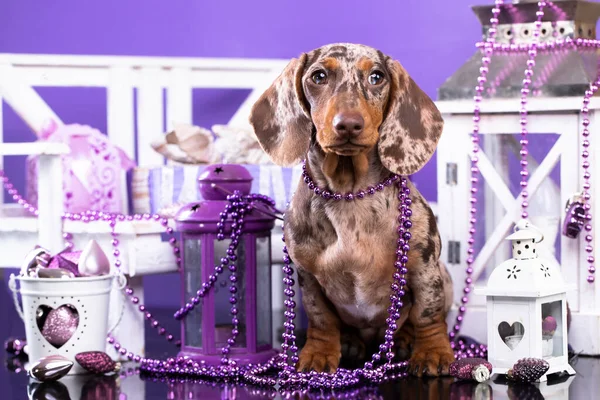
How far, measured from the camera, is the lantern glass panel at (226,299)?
8.16 feet

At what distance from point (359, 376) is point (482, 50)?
98cm

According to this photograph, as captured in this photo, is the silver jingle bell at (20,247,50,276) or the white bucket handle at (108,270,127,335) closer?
the silver jingle bell at (20,247,50,276)

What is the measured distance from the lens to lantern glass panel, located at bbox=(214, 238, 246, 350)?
249cm

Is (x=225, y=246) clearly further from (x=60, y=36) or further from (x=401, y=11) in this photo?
(x=60, y=36)

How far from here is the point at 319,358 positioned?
234 centimetres

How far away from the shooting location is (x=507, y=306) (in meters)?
2.29

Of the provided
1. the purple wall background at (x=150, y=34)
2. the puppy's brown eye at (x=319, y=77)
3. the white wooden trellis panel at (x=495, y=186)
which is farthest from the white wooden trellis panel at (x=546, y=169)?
the purple wall background at (x=150, y=34)

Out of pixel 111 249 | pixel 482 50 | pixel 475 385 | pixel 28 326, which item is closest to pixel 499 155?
pixel 482 50

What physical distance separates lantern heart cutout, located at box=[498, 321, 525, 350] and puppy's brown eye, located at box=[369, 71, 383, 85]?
607 millimetres

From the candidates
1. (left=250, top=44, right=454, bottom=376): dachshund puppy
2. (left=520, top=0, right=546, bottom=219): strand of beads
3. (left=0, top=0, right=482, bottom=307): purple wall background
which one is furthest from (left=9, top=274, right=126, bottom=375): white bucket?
(left=0, top=0, right=482, bottom=307): purple wall background

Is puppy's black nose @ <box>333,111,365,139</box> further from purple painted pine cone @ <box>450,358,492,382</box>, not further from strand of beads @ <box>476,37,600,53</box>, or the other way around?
strand of beads @ <box>476,37,600,53</box>

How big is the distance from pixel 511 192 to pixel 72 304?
3.77 feet

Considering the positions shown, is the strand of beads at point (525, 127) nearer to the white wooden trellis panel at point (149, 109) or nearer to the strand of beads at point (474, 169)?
the strand of beads at point (474, 169)

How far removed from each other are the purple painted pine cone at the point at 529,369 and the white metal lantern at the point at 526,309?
0.12ft
